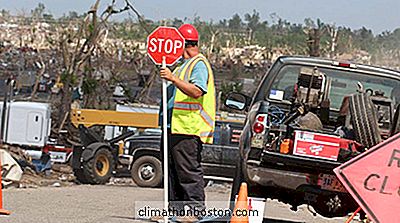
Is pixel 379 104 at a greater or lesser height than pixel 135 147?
greater

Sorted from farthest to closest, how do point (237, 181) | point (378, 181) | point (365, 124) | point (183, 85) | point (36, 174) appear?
point (36, 174), point (237, 181), point (183, 85), point (365, 124), point (378, 181)

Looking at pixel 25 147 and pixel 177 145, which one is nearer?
pixel 177 145

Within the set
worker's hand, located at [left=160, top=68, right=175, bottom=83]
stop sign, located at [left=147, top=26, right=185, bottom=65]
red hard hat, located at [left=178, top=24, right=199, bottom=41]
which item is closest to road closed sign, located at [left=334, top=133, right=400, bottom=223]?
worker's hand, located at [left=160, top=68, right=175, bottom=83]

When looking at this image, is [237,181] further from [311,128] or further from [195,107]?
[311,128]

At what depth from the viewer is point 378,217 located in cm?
680

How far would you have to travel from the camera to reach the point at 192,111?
28.6 feet

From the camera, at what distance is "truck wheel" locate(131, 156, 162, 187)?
16.6 m

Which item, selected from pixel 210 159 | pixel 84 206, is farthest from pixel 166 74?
pixel 210 159

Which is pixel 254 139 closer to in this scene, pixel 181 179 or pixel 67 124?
pixel 181 179

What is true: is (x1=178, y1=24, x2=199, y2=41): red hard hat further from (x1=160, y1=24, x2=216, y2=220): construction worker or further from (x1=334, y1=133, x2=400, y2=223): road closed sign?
(x1=334, y1=133, x2=400, y2=223): road closed sign

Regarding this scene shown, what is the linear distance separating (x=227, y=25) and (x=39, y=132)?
136 ft

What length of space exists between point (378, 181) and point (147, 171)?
10.1m

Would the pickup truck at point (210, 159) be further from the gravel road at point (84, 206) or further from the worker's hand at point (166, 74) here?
the worker's hand at point (166, 74)

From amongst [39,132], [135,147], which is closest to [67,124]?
[39,132]
